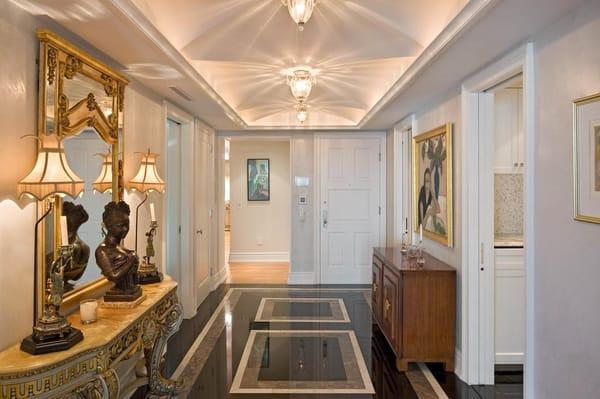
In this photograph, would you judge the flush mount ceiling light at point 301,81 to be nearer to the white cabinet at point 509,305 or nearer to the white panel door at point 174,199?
the white panel door at point 174,199

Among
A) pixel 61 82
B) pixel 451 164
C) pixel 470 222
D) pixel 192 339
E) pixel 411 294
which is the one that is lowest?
pixel 192 339

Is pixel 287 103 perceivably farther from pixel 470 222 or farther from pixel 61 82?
pixel 61 82

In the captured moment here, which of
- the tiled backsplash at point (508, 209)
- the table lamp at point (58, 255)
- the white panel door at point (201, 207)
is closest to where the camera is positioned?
the table lamp at point (58, 255)

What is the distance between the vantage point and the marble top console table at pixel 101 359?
1439mm

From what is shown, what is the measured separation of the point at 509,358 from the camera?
10.3ft

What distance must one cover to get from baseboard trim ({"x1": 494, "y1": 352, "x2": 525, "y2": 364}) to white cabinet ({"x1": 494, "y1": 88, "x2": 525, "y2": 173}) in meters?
1.55

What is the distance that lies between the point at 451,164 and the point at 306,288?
123 inches

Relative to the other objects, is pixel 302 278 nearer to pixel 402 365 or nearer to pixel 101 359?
pixel 402 365

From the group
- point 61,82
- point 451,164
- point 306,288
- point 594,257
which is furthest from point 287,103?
point 594,257

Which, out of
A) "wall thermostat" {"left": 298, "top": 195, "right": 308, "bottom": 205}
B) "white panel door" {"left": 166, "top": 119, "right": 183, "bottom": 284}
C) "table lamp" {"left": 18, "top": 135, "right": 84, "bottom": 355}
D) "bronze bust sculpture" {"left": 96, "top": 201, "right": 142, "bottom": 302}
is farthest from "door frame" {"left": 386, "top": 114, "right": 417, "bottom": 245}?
"table lamp" {"left": 18, "top": 135, "right": 84, "bottom": 355}

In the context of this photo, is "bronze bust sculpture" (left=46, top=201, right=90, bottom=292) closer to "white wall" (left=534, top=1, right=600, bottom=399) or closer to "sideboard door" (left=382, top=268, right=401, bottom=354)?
"sideboard door" (left=382, top=268, right=401, bottom=354)

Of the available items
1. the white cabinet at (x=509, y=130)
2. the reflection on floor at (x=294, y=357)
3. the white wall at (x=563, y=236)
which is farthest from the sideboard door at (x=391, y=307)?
the white cabinet at (x=509, y=130)

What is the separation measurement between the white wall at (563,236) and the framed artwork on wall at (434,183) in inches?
43.1

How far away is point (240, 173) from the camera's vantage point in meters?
7.78
